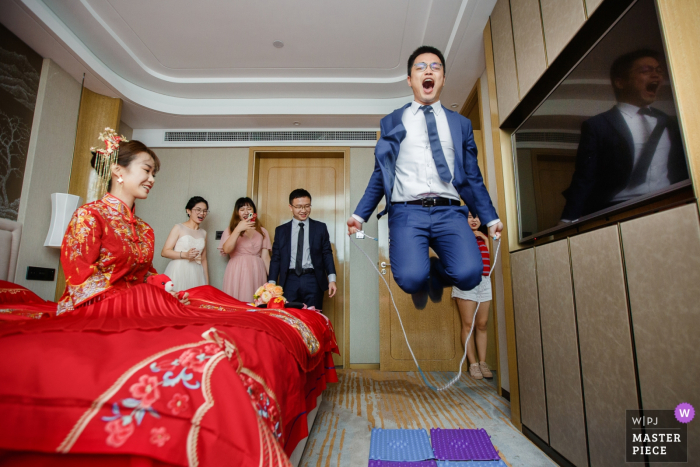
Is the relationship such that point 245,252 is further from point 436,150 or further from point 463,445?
point 463,445

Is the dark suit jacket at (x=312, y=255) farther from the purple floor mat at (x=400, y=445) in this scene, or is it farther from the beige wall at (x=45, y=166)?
the purple floor mat at (x=400, y=445)

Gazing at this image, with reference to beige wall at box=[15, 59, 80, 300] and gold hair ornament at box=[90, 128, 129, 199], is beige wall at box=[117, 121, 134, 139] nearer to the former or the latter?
beige wall at box=[15, 59, 80, 300]

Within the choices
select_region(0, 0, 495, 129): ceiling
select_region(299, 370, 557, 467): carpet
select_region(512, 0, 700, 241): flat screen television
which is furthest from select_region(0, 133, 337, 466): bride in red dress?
select_region(0, 0, 495, 129): ceiling

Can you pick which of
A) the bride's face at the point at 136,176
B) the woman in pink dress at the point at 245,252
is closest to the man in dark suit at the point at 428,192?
the bride's face at the point at 136,176

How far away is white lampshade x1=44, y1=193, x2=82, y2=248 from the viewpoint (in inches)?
103

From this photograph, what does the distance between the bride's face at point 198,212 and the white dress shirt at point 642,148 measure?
10.9 feet

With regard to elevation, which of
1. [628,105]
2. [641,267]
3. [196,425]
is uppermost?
[628,105]

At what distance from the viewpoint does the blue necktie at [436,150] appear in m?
1.81

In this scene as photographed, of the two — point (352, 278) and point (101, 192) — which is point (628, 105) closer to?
point (352, 278)

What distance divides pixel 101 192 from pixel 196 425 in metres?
3.21

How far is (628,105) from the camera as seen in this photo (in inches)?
44.1

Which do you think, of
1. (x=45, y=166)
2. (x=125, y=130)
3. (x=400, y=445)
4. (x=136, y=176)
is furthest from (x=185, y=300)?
(x=125, y=130)

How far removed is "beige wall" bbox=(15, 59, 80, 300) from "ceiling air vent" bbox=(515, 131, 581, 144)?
10.6 ft

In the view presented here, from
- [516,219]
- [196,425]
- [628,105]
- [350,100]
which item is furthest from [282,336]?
[350,100]
